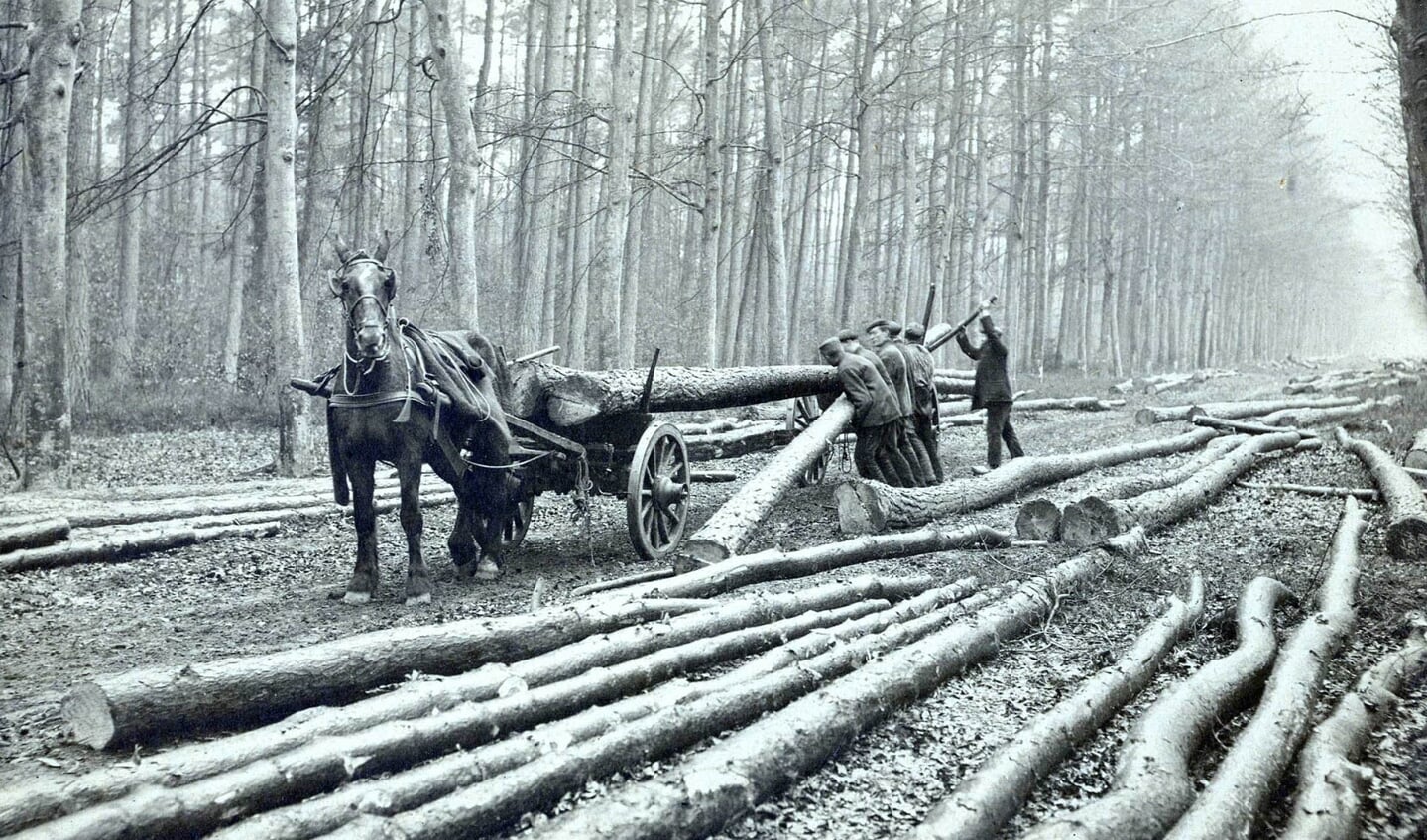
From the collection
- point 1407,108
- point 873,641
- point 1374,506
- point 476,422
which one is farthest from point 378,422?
point 1374,506

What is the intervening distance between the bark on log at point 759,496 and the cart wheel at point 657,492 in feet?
1.05

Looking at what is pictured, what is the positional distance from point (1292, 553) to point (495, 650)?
6.16 m

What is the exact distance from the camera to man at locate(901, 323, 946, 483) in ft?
39.7

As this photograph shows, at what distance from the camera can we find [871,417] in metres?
10.9

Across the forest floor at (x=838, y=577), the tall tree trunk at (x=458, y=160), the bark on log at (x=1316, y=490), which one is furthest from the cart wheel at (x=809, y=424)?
the bark on log at (x=1316, y=490)

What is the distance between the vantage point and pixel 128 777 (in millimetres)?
3070

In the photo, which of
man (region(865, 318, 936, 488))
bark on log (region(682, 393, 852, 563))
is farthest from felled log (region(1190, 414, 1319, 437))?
bark on log (region(682, 393, 852, 563))

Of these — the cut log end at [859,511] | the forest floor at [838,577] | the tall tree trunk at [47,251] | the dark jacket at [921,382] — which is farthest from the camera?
the dark jacket at [921,382]

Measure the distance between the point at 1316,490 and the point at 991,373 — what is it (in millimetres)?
3857

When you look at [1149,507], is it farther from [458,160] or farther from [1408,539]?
[458,160]

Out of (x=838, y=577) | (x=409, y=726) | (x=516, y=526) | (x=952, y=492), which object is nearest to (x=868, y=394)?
(x=952, y=492)

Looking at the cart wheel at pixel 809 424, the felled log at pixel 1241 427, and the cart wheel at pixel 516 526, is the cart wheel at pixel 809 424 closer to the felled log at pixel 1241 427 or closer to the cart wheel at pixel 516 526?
the cart wheel at pixel 516 526

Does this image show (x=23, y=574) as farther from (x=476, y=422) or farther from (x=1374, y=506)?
(x=1374, y=506)

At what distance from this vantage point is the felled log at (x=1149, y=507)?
791 cm
